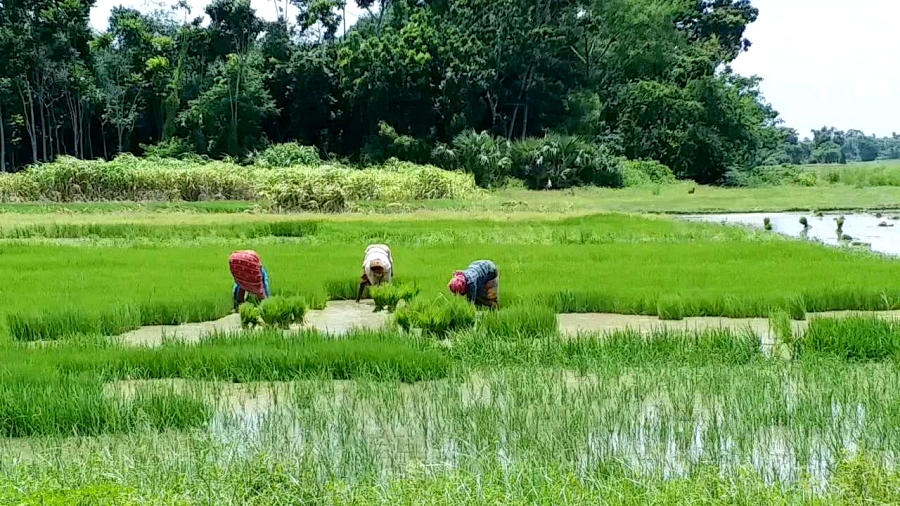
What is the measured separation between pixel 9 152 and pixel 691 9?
103 ft

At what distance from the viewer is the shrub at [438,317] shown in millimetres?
6887

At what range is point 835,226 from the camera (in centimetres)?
1894

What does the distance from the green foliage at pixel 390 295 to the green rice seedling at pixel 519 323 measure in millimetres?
1456

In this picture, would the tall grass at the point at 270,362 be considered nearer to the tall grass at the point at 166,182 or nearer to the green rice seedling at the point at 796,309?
the green rice seedling at the point at 796,309

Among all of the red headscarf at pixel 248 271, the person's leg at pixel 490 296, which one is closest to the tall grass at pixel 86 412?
the red headscarf at pixel 248 271

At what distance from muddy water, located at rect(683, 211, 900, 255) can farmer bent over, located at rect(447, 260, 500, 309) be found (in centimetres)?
818

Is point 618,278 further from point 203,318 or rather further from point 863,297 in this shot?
point 203,318

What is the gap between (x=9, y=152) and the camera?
36.1 metres

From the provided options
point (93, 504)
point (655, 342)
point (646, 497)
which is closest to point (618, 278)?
point (655, 342)

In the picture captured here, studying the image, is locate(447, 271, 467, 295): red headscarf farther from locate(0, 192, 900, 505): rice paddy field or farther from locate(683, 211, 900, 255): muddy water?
locate(683, 211, 900, 255): muddy water

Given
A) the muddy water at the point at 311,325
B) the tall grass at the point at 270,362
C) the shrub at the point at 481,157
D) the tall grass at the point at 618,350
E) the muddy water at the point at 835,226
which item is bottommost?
the muddy water at the point at 835,226

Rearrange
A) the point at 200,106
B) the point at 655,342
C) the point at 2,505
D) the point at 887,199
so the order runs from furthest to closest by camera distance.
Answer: the point at 200,106 → the point at 887,199 → the point at 655,342 → the point at 2,505

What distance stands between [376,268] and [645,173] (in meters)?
27.0

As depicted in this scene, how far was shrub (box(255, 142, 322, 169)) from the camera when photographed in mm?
30531
